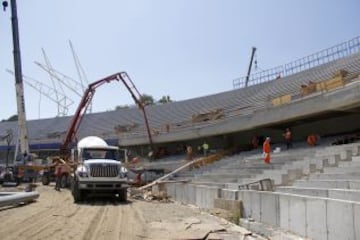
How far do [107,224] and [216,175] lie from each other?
14.8 m

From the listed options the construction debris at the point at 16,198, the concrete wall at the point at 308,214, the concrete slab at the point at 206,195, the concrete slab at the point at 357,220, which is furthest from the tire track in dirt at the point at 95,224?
the concrete slab at the point at 357,220

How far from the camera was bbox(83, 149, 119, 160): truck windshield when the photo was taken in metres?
22.8

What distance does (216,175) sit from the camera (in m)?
27.9

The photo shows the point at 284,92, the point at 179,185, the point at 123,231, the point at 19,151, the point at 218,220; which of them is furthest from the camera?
the point at 284,92

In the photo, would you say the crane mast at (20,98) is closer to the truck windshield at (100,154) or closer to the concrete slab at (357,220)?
the truck windshield at (100,154)

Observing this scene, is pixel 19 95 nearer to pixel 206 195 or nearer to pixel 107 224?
pixel 206 195

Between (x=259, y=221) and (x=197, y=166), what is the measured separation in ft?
76.1

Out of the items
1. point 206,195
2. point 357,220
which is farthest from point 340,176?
point 357,220

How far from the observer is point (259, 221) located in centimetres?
1338

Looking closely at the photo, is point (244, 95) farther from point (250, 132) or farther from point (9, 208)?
point (9, 208)

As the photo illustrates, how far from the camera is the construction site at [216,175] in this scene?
38.8 ft

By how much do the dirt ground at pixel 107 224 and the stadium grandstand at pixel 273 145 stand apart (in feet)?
3.93

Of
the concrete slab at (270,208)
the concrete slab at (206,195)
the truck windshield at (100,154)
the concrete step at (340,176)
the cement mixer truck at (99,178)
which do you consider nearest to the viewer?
the concrete slab at (270,208)

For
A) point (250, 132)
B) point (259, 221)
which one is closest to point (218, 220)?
point (259, 221)
